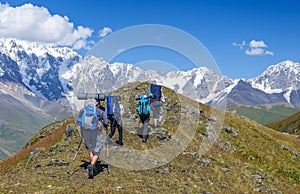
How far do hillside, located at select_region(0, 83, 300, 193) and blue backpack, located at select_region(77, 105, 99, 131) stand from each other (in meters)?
2.75

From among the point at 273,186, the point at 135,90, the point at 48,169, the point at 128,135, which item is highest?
the point at 135,90

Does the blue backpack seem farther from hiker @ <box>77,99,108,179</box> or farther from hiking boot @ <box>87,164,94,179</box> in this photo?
hiking boot @ <box>87,164,94,179</box>

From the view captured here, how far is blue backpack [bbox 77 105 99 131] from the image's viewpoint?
1742 centimetres

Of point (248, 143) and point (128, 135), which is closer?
point (128, 135)

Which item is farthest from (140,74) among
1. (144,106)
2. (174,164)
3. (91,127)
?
(174,164)

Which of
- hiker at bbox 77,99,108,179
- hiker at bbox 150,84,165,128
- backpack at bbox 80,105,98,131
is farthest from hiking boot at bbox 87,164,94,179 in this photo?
hiker at bbox 150,84,165,128

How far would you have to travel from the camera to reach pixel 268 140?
36156 millimetres

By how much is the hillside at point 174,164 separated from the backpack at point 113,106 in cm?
243

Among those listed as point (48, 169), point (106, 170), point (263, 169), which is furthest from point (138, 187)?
point (263, 169)

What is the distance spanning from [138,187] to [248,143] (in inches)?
721

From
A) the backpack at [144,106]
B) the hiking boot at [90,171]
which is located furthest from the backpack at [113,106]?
the hiking boot at [90,171]

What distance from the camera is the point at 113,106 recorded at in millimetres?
22594

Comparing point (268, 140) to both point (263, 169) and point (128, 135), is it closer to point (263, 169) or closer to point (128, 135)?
point (263, 169)

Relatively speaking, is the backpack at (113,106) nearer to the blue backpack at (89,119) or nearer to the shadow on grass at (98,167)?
the shadow on grass at (98,167)
